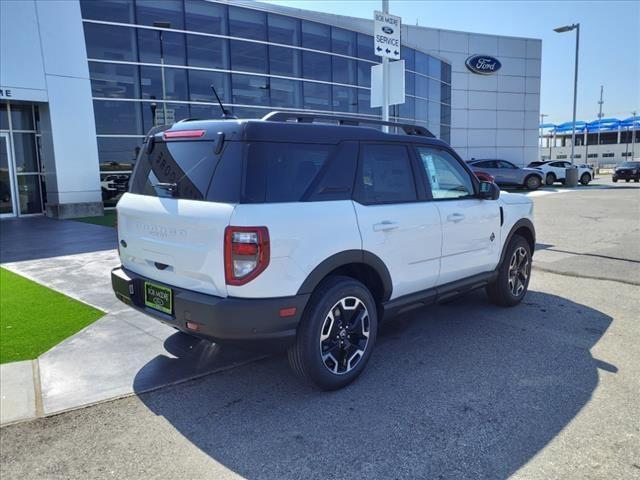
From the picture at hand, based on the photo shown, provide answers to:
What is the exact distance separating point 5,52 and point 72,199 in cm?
445

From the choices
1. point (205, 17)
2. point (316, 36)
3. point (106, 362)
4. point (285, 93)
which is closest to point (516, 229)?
point (106, 362)

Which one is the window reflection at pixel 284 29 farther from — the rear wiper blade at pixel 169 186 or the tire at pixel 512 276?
the rear wiper blade at pixel 169 186

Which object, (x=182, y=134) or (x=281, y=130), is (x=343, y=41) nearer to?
(x=182, y=134)

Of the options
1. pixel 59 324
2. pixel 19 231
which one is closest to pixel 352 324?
pixel 59 324

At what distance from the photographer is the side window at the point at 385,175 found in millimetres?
3830

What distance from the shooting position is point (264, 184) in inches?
126

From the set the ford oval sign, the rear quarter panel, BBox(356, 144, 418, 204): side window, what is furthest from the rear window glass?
the ford oval sign

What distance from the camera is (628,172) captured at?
3161cm

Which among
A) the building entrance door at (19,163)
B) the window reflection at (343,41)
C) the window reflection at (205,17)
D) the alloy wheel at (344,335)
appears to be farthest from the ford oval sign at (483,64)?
the alloy wheel at (344,335)

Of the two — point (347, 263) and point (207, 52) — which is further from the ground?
point (207, 52)

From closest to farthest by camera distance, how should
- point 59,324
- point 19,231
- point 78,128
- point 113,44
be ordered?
1. point 59,324
2. point 19,231
3. point 78,128
4. point 113,44

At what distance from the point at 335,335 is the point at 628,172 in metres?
34.6

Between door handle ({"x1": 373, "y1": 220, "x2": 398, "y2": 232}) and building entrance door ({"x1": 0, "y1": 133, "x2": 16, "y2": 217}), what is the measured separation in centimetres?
1570

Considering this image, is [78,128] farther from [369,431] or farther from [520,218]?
[369,431]
